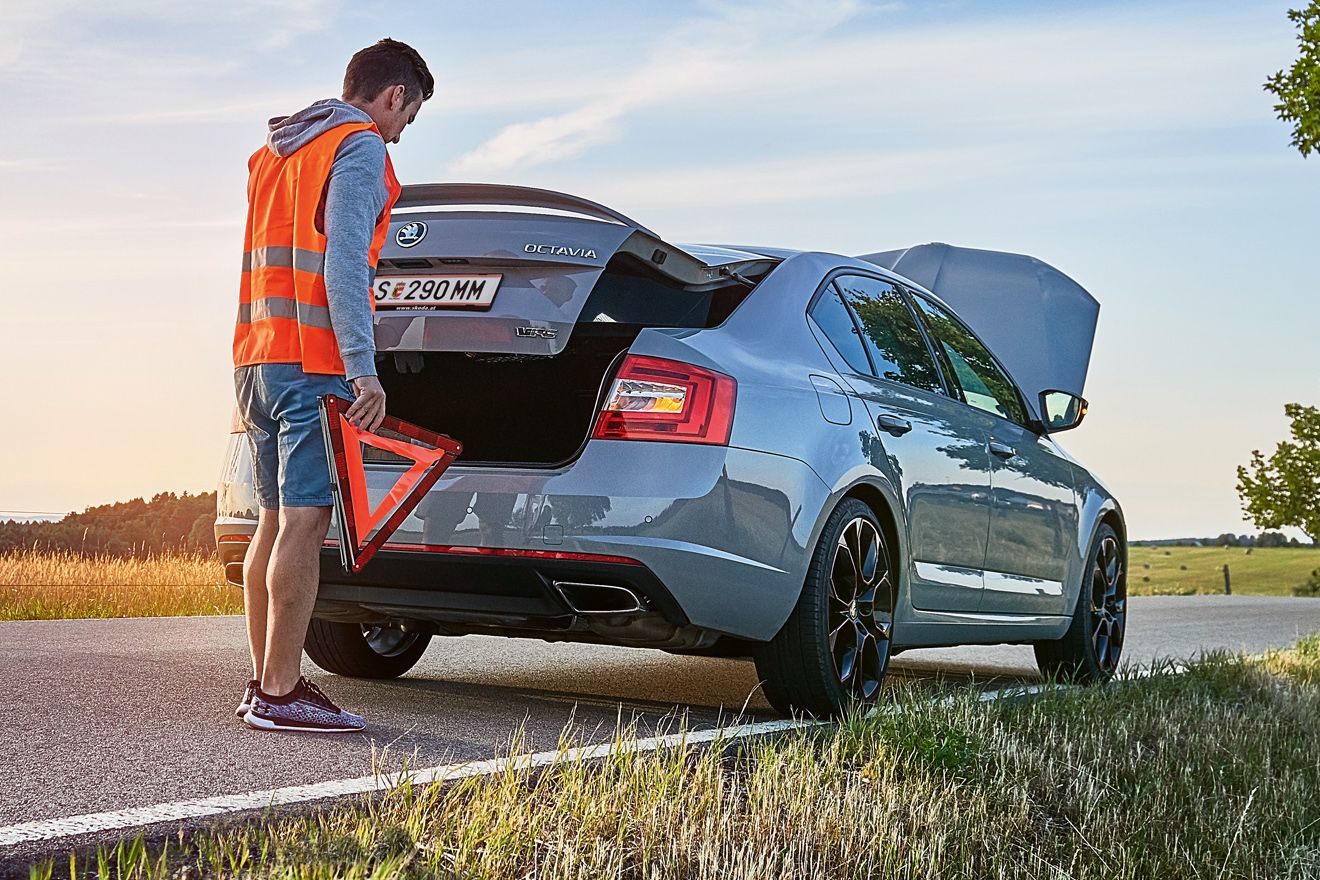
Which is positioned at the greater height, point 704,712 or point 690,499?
point 690,499

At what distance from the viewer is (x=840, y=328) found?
19.2ft

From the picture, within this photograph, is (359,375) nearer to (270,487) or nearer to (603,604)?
(270,487)

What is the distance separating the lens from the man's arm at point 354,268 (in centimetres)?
445

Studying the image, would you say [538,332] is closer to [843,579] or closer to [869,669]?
[843,579]

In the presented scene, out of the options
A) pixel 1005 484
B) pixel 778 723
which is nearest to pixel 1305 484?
pixel 1005 484

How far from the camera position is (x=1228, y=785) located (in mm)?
5629

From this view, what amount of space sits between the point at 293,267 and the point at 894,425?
8.00ft

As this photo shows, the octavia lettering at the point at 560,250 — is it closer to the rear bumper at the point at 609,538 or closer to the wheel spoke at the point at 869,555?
the rear bumper at the point at 609,538

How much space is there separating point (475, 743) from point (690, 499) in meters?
1.01

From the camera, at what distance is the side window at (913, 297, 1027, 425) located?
6910 millimetres

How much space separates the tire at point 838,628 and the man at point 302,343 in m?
1.50

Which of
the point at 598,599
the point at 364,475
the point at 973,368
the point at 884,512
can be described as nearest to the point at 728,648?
the point at 598,599

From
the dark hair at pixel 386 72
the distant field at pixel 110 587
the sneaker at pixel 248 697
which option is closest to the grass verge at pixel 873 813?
the sneaker at pixel 248 697

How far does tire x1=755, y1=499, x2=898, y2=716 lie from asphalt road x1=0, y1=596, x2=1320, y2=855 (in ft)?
0.74
